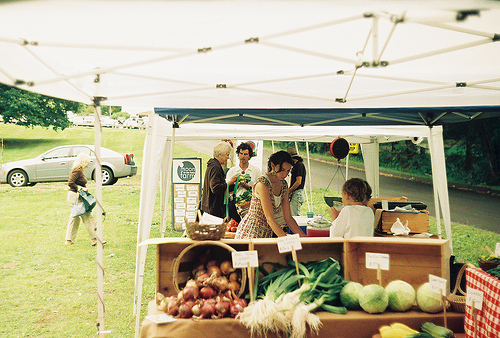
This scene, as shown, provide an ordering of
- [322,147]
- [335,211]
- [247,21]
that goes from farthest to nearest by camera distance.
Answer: [322,147] < [335,211] < [247,21]

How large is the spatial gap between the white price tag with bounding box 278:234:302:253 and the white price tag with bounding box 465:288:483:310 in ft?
3.18

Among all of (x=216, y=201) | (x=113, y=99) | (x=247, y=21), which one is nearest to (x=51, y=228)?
(x=216, y=201)

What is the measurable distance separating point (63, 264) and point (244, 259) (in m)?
4.66

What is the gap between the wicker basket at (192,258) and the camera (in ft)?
8.38

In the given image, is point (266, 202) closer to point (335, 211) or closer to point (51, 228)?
point (335, 211)

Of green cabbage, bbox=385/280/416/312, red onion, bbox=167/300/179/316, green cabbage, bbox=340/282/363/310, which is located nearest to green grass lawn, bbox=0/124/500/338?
red onion, bbox=167/300/179/316

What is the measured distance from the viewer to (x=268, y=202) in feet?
11.1

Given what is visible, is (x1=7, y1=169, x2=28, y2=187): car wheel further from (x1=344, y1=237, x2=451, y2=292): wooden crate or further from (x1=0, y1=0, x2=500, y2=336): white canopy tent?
(x1=344, y1=237, x2=451, y2=292): wooden crate

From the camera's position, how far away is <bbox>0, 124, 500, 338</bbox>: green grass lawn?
13.9ft

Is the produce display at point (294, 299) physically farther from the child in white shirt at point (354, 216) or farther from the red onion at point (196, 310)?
the child in white shirt at point (354, 216)

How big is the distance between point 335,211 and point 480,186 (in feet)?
43.5

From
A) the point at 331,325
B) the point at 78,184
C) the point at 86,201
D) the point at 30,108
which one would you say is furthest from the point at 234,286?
the point at 30,108

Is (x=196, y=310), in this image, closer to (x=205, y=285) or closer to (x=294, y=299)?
(x=205, y=285)

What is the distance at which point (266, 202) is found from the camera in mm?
3373
